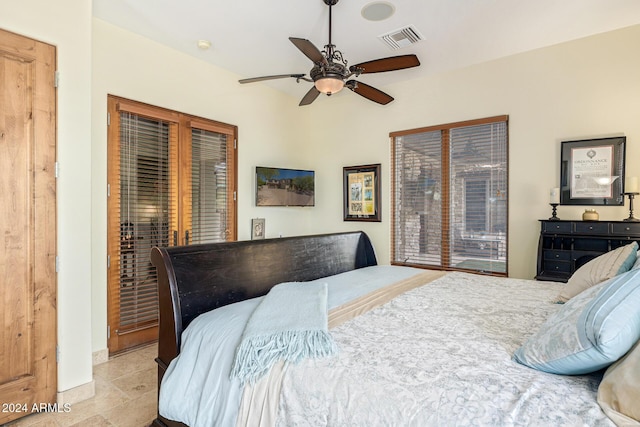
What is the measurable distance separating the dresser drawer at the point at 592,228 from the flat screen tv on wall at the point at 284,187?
10.6ft

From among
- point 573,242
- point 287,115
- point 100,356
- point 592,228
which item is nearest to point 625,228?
point 592,228

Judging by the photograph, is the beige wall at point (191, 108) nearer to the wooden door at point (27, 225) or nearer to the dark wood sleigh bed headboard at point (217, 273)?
the wooden door at point (27, 225)

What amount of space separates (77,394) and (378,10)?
369 cm

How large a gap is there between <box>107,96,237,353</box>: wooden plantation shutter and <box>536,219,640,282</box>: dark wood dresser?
359 cm

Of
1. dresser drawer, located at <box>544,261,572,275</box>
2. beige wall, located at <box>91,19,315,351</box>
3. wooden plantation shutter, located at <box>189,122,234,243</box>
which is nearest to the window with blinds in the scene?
dresser drawer, located at <box>544,261,572,275</box>

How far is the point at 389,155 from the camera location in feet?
14.9

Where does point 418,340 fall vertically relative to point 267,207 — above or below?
below

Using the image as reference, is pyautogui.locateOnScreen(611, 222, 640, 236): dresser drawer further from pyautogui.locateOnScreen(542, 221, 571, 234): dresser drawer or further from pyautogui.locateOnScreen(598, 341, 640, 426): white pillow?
pyautogui.locateOnScreen(598, 341, 640, 426): white pillow

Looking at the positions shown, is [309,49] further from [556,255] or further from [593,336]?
[556,255]

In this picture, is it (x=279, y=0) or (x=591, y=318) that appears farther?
(x=279, y=0)

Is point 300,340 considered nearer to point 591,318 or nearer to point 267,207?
point 591,318

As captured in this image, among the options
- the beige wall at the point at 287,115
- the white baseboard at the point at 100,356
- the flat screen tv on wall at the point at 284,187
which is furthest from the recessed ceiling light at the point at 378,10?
the white baseboard at the point at 100,356

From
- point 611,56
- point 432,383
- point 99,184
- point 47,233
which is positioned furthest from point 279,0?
point 611,56

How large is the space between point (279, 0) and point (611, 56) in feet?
10.4
